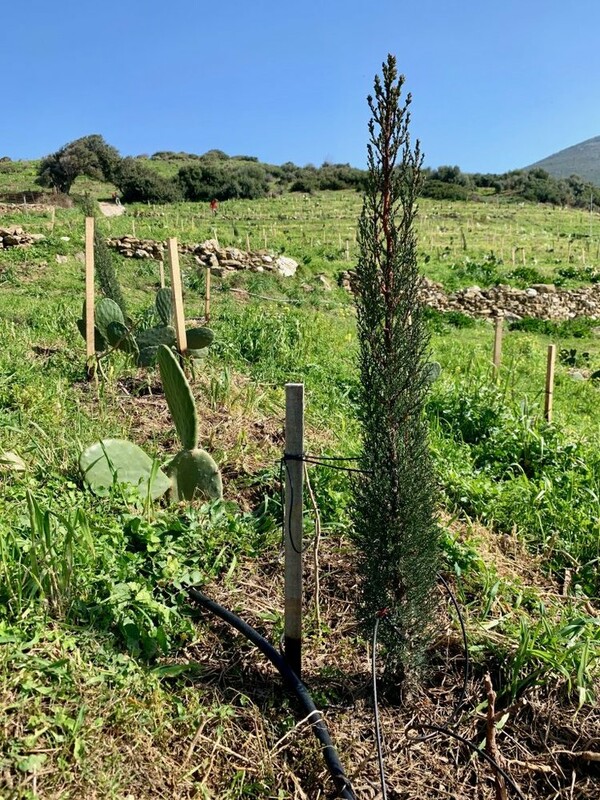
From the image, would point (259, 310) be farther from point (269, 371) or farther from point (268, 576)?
point (268, 576)

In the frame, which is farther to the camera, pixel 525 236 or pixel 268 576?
pixel 525 236

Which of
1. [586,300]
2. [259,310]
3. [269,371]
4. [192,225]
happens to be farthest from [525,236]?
[269,371]

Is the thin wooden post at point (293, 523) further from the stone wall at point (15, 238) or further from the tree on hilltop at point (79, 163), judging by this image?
the tree on hilltop at point (79, 163)

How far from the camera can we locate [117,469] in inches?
130

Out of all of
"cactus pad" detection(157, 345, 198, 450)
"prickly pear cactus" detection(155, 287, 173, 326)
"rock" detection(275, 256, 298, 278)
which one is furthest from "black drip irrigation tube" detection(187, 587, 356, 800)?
"rock" detection(275, 256, 298, 278)

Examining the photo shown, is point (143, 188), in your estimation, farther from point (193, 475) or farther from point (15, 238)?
point (193, 475)

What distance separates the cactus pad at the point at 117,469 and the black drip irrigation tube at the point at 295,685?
769mm

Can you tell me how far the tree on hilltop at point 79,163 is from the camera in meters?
32.0

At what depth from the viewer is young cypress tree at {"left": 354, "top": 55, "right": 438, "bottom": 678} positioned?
1979 mm

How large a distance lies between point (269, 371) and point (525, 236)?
2429 cm

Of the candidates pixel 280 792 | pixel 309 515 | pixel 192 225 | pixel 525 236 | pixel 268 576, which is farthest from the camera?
pixel 525 236

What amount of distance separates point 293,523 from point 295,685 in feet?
1.97

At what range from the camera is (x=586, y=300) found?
52.6 ft

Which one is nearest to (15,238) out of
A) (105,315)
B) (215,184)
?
(105,315)
